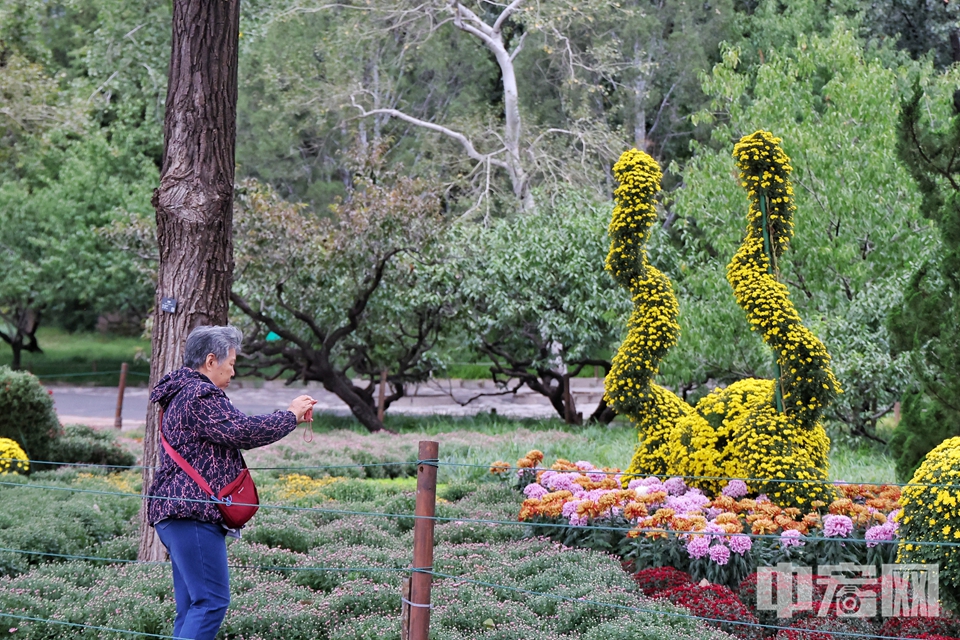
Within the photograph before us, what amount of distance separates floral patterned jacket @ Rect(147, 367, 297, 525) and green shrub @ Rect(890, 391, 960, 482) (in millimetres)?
5335

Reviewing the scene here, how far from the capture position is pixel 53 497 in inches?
318

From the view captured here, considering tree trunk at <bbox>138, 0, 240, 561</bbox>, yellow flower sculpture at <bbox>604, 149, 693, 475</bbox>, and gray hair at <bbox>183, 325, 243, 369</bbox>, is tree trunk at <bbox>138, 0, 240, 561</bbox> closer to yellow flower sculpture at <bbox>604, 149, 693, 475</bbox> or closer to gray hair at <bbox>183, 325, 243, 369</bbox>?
gray hair at <bbox>183, 325, 243, 369</bbox>

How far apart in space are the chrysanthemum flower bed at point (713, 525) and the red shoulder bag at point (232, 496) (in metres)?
2.11

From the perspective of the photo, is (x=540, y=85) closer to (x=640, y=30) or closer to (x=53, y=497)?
(x=640, y=30)

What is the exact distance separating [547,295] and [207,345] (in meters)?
12.3

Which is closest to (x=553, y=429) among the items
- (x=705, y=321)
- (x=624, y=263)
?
(x=705, y=321)

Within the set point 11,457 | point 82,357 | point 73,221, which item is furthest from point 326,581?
point 82,357

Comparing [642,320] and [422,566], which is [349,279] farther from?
[422,566]

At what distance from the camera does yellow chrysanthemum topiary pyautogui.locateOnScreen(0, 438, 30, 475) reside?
8.95 metres

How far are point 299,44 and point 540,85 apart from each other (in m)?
6.84

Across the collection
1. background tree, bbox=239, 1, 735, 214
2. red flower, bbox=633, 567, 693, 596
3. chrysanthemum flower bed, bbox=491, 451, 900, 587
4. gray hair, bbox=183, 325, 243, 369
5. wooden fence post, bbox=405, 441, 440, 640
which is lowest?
red flower, bbox=633, 567, 693, 596

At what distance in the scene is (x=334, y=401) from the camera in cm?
2641

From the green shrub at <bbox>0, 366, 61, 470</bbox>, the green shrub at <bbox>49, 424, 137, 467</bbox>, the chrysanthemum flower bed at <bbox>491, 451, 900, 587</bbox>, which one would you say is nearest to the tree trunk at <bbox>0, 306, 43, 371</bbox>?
the green shrub at <bbox>49, 424, 137, 467</bbox>

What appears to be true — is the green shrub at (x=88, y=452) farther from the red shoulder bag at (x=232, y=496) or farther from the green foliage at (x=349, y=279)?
the red shoulder bag at (x=232, y=496)
